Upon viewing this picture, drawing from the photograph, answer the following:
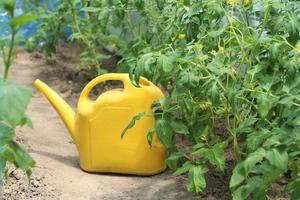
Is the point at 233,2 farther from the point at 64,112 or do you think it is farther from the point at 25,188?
the point at 25,188

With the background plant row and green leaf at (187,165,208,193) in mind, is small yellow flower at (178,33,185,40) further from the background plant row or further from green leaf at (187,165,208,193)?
green leaf at (187,165,208,193)

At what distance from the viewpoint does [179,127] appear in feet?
8.91

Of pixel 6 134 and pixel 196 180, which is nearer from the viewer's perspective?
pixel 6 134

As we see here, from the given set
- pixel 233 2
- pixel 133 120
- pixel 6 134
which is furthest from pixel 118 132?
pixel 6 134

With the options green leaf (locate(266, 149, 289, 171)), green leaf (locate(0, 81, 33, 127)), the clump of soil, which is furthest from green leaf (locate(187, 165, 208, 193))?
green leaf (locate(0, 81, 33, 127))

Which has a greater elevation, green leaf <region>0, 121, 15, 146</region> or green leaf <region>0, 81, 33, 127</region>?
green leaf <region>0, 81, 33, 127</region>

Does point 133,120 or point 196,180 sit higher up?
point 133,120

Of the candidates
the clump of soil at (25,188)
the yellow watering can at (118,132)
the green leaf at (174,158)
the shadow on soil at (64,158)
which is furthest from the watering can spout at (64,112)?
the green leaf at (174,158)

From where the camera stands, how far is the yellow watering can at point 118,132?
9.78ft

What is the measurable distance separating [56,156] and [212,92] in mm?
1187

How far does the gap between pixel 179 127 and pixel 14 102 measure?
4.12 ft

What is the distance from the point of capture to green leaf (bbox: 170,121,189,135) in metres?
2.71

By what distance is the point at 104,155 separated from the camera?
3.05m

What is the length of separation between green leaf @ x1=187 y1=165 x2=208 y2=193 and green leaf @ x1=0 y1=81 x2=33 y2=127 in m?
1.12
